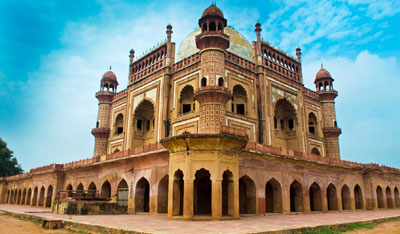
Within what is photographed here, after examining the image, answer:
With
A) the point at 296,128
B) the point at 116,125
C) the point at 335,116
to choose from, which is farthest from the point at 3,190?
the point at 335,116

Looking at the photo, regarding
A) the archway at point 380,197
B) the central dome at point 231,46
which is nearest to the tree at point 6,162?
the central dome at point 231,46

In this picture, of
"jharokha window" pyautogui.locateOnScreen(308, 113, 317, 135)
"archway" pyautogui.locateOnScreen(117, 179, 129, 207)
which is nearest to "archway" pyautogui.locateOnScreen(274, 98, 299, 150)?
"jharokha window" pyautogui.locateOnScreen(308, 113, 317, 135)

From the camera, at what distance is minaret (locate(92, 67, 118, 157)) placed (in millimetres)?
27869

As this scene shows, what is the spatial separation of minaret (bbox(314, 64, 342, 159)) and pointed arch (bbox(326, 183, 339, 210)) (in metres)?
10.3

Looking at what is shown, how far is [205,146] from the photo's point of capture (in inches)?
400

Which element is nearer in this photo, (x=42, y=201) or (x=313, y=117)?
(x=42, y=201)

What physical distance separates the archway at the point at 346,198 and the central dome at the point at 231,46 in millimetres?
11369

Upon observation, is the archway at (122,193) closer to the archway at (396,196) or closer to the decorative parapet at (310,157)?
the decorative parapet at (310,157)

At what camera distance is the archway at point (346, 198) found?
18172 millimetres

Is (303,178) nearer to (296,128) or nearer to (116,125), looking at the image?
(296,128)

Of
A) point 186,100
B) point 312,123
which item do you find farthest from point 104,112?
point 312,123

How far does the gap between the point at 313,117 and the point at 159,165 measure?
18278 mm

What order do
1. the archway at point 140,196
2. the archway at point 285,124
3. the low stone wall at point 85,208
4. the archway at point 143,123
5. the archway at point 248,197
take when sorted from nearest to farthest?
1. the low stone wall at point 85,208
2. the archway at point 248,197
3. the archway at point 140,196
4. the archway at point 285,124
5. the archway at point 143,123

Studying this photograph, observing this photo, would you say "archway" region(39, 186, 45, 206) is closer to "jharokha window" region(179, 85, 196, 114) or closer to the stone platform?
the stone platform
